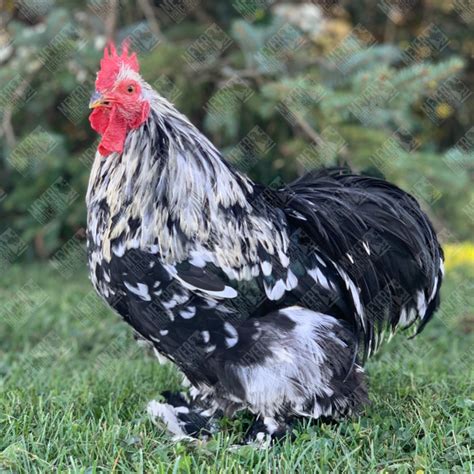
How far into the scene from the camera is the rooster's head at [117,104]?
265cm

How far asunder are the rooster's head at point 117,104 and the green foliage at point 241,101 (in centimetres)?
257

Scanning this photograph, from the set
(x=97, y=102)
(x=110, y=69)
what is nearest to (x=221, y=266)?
(x=97, y=102)

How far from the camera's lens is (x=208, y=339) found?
2.68 metres

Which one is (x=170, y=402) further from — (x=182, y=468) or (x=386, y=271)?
(x=386, y=271)

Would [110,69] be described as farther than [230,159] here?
No

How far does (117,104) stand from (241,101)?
11.4 ft

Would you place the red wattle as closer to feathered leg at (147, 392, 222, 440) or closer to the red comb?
the red comb

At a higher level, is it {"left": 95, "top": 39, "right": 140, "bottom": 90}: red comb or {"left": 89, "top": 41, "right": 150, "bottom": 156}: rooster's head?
{"left": 95, "top": 39, "right": 140, "bottom": 90}: red comb

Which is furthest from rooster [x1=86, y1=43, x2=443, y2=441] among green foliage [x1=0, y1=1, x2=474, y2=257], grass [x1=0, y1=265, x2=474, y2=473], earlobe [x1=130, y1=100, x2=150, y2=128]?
green foliage [x1=0, y1=1, x2=474, y2=257]

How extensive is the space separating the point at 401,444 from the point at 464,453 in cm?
27

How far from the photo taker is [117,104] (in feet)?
8.66

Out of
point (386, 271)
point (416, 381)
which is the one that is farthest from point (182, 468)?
point (416, 381)

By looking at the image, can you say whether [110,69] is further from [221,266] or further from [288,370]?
[288,370]

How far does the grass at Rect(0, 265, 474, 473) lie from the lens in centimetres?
251
